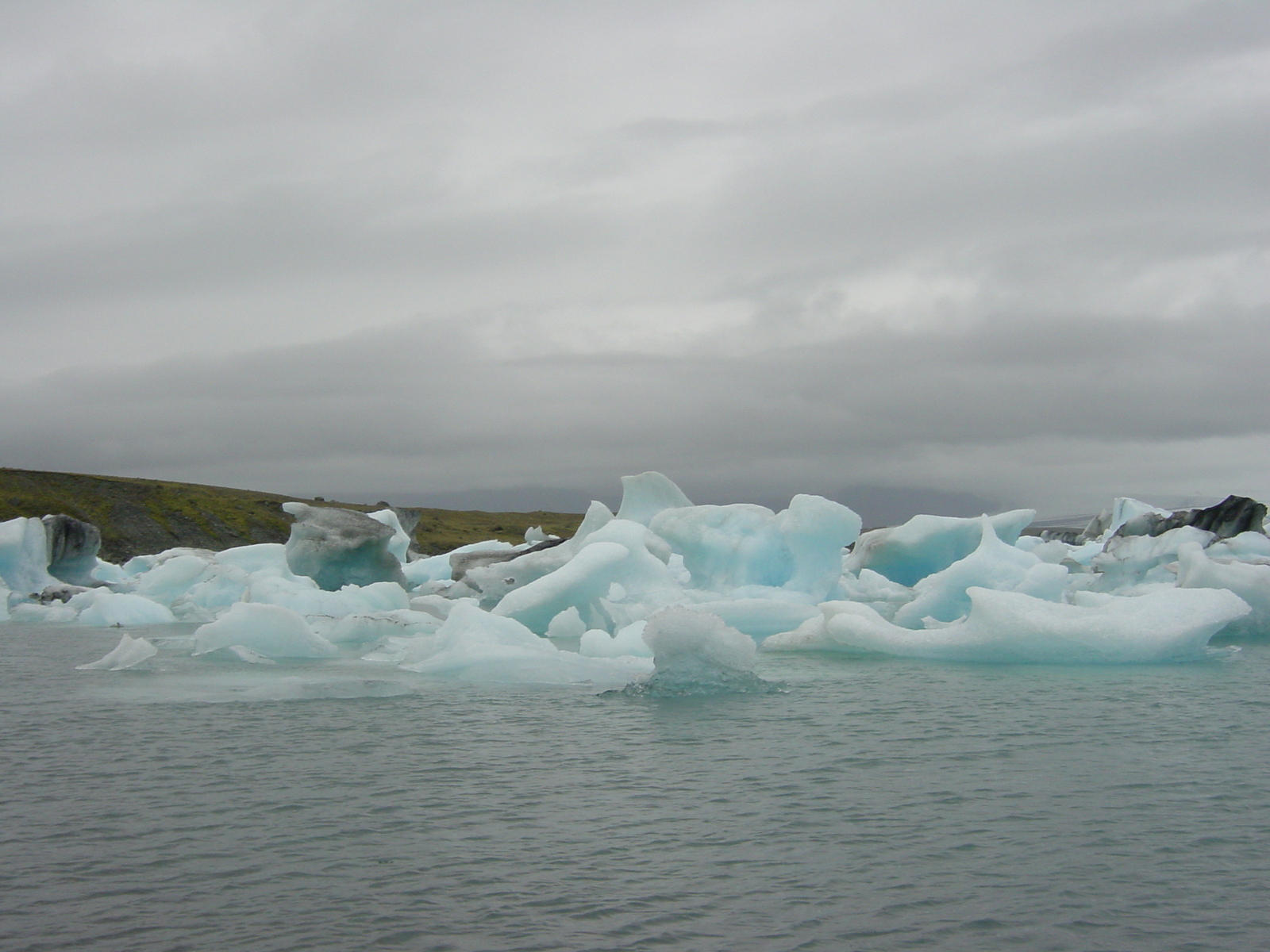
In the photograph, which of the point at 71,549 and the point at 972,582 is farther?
the point at 71,549

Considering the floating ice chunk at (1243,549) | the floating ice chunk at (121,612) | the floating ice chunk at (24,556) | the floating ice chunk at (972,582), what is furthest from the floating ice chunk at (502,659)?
the floating ice chunk at (24,556)

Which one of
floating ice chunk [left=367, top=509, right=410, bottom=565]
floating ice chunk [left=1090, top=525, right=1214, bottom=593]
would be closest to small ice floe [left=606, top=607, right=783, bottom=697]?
floating ice chunk [left=1090, top=525, right=1214, bottom=593]

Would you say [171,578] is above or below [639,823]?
below

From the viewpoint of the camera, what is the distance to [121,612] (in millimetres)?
32562

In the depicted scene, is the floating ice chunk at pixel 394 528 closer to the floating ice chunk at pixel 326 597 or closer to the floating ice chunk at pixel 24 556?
the floating ice chunk at pixel 24 556

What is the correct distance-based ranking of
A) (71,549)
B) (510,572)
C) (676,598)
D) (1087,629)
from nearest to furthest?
(1087,629), (676,598), (510,572), (71,549)

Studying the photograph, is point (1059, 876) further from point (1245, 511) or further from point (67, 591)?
point (67, 591)

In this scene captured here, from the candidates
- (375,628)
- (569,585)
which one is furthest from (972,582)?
(375,628)

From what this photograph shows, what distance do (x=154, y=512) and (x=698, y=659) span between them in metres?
67.7

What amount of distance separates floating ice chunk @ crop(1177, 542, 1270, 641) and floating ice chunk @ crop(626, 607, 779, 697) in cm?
1197

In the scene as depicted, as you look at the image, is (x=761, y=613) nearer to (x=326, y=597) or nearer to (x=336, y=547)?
(x=326, y=597)

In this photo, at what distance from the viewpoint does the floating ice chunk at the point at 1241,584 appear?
914 inches

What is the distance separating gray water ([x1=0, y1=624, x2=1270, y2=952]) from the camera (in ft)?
23.0

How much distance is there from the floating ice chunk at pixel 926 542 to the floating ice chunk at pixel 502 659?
634 inches
